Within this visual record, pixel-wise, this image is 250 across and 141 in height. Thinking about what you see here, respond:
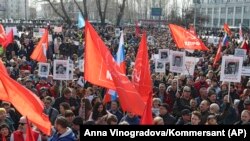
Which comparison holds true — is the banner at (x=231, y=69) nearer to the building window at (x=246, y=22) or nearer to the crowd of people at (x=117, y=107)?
the crowd of people at (x=117, y=107)

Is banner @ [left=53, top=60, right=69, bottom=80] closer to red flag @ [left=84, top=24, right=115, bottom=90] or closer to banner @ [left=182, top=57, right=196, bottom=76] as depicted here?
Answer: banner @ [left=182, top=57, right=196, bottom=76]

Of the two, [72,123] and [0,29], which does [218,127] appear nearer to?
[72,123]

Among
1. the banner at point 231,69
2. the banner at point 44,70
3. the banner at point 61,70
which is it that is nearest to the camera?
the banner at point 231,69

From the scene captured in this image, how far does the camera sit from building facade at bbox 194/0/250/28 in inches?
3573

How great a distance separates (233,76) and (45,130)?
6001 millimetres

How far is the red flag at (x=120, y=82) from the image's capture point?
24.3 feet

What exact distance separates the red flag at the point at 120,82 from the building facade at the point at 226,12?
7788cm

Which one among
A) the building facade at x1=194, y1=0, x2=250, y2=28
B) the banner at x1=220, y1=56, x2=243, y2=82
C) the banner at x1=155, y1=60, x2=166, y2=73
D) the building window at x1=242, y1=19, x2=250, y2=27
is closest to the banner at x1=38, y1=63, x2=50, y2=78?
the banner at x1=155, y1=60, x2=166, y2=73

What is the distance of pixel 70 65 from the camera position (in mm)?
12391

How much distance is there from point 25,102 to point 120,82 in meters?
1.50

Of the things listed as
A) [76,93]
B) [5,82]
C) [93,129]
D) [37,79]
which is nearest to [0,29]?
[37,79]

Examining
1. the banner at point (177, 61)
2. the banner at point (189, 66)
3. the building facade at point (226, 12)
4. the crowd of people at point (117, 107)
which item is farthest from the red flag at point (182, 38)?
the building facade at point (226, 12)

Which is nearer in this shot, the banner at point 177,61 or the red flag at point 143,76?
the red flag at point 143,76

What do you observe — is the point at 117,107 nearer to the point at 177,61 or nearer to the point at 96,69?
the point at 96,69
